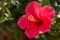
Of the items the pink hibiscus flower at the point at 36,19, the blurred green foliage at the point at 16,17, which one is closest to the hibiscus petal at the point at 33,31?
the pink hibiscus flower at the point at 36,19

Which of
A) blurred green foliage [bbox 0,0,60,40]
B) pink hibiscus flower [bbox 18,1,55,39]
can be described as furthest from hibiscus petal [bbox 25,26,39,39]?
blurred green foliage [bbox 0,0,60,40]

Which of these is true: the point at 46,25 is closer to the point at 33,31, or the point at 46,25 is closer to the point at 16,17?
the point at 33,31

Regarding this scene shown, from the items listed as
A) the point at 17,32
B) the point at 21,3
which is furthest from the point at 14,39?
Answer: the point at 21,3

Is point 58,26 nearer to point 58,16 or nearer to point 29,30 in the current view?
point 58,16

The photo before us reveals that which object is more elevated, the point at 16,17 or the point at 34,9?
the point at 34,9

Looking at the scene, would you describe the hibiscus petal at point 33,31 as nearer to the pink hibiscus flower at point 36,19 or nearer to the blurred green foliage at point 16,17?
the pink hibiscus flower at point 36,19

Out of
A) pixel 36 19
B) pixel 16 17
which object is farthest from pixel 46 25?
pixel 16 17

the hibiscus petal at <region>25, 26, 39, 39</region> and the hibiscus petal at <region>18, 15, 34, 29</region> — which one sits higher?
the hibiscus petal at <region>18, 15, 34, 29</region>

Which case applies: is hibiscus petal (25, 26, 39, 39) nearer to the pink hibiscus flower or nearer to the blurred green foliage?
the pink hibiscus flower
